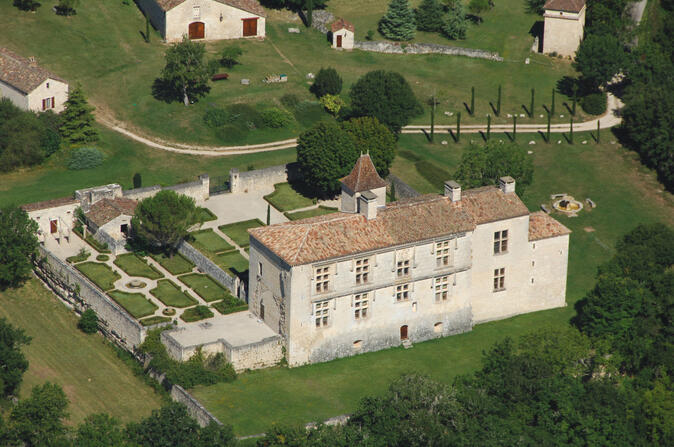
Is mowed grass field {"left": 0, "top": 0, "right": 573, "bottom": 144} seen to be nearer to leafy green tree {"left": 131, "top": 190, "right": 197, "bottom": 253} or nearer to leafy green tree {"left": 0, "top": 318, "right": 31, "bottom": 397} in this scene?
leafy green tree {"left": 131, "top": 190, "right": 197, "bottom": 253}

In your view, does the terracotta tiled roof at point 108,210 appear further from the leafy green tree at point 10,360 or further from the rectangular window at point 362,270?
the rectangular window at point 362,270

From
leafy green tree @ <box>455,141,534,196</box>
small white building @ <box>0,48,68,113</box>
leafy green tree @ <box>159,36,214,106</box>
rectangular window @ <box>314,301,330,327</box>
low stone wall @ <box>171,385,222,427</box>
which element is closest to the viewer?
low stone wall @ <box>171,385,222,427</box>

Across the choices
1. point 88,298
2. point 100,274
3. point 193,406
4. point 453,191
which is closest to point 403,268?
point 453,191

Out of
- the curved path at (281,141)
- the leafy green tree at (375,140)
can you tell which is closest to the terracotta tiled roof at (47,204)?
the curved path at (281,141)

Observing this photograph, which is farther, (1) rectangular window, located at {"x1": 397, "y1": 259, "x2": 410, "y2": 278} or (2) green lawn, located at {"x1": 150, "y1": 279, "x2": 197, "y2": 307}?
(2) green lawn, located at {"x1": 150, "y1": 279, "x2": 197, "y2": 307}

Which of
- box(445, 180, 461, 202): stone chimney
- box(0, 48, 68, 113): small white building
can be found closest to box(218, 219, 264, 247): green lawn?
box(445, 180, 461, 202): stone chimney

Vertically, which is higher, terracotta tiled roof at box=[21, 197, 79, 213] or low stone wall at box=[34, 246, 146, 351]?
terracotta tiled roof at box=[21, 197, 79, 213]
